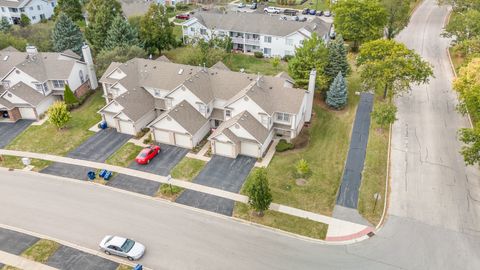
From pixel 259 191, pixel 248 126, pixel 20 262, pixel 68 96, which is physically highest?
pixel 68 96

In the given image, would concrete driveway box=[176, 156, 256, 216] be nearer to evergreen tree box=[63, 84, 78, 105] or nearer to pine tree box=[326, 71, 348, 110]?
pine tree box=[326, 71, 348, 110]

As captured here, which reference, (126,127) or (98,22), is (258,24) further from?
Result: (126,127)

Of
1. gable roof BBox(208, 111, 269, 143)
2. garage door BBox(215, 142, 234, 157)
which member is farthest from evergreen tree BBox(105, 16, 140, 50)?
garage door BBox(215, 142, 234, 157)

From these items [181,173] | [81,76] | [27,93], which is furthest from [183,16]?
[181,173]

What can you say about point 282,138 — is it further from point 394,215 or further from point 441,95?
point 441,95

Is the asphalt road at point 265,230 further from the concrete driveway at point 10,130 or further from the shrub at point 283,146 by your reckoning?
the shrub at point 283,146

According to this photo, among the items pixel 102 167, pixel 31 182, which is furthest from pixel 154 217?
pixel 31 182

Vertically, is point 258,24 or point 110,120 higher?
point 258,24
